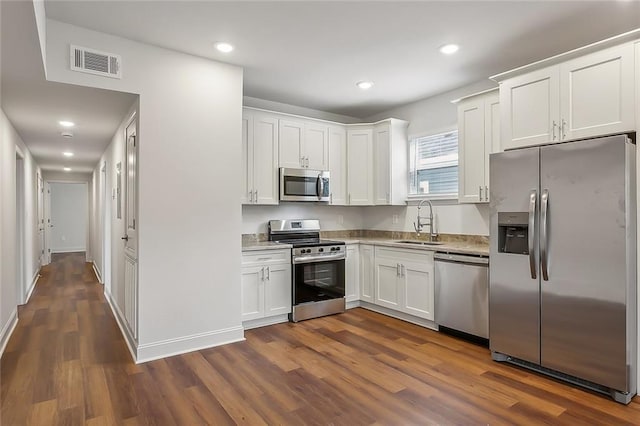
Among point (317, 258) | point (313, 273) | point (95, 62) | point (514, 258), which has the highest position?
point (95, 62)

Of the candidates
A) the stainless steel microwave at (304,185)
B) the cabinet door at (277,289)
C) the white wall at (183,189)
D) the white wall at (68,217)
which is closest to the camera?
the white wall at (183,189)

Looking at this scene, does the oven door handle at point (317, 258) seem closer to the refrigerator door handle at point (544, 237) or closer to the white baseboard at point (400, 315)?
the white baseboard at point (400, 315)

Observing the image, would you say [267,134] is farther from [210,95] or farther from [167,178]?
[167,178]

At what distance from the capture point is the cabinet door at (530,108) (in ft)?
9.52

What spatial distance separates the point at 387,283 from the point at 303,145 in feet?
6.54

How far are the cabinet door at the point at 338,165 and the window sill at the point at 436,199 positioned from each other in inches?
35.2

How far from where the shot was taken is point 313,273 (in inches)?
173

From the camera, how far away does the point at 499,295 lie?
121 inches

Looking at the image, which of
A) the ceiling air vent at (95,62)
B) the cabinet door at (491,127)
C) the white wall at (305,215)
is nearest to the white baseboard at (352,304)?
the white wall at (305,215)

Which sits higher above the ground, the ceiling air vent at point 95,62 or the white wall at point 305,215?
the ceiling air vent at point 95,62

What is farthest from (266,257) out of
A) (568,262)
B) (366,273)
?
(568,262)

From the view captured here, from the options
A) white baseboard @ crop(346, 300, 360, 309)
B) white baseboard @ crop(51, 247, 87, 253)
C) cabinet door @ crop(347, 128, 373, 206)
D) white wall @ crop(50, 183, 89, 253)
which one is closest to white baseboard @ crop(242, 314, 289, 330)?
white baseboard @ crop(346, 300, 360, 309)

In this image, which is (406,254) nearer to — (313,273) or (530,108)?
(313,273)

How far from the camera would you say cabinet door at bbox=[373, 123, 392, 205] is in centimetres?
482
